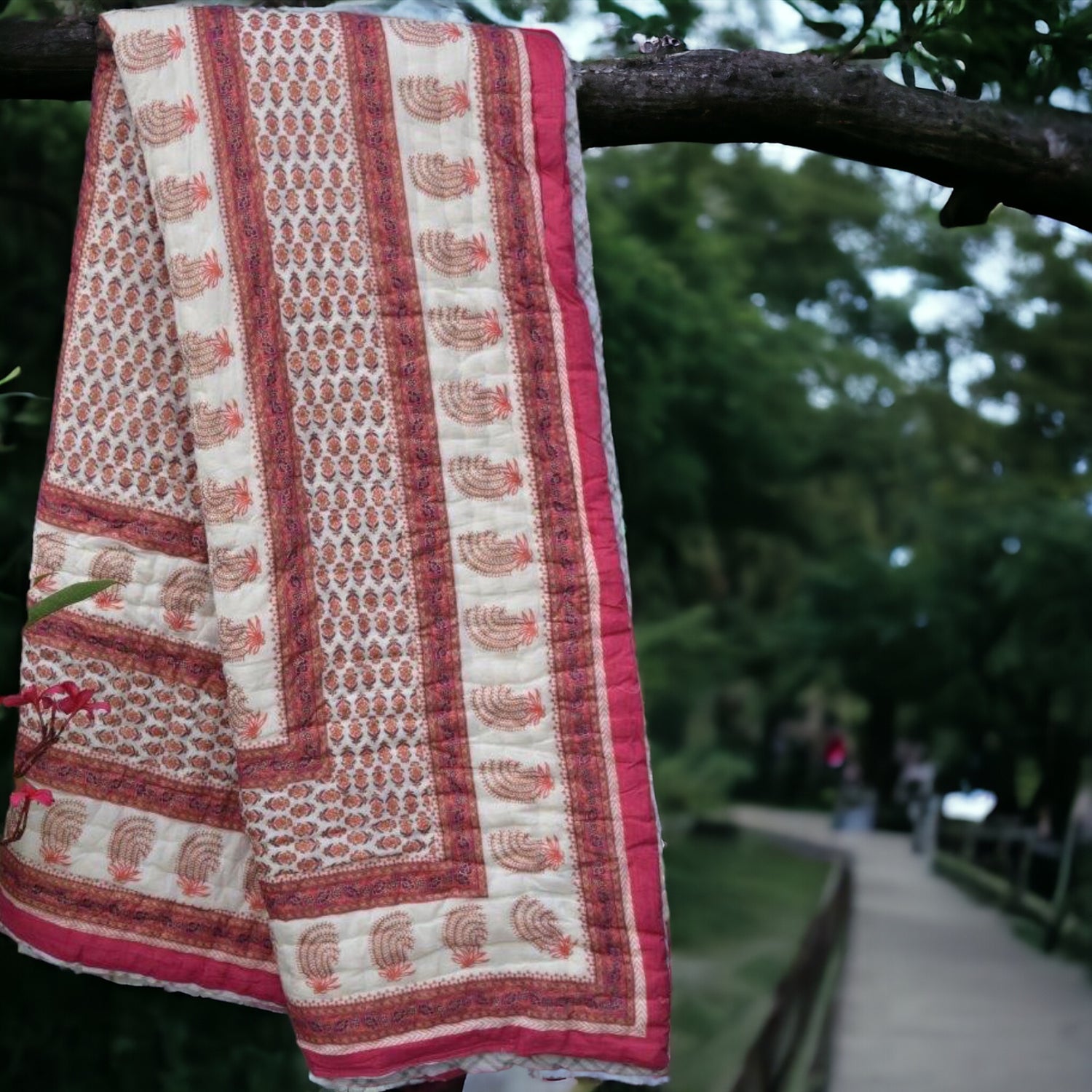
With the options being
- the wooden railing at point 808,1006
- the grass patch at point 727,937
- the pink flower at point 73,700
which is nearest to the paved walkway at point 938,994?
the wooden railing at point 808,1006

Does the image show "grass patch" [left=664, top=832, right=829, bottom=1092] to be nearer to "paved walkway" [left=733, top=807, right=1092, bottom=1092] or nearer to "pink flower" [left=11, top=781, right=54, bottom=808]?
"paved walkway" [left=733, top=807, right=1092, bottom=1092]

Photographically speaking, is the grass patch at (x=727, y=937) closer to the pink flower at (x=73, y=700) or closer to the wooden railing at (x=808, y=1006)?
the wooden railing at (x=808, y=1006)

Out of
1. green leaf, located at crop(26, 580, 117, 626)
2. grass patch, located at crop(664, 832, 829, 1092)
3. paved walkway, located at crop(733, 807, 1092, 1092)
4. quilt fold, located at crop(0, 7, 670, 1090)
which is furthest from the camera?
paved walkway, located at crop(733, 807, 1092, 1092)

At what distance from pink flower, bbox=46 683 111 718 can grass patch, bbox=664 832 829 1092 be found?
2083mm

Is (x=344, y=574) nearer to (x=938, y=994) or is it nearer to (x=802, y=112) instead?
(x=802, y=112)

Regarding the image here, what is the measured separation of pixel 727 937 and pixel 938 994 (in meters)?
0.55

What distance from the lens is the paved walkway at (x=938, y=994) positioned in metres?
3.48

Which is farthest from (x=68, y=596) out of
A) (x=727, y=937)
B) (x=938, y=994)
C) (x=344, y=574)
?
(x=938, y=994)

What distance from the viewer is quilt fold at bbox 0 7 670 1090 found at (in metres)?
1.08

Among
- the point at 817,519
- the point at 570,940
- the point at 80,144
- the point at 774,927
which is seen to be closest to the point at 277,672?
the point at 570,940

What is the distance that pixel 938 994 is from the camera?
4020 millimetres

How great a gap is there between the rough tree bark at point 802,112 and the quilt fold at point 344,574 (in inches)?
2.5

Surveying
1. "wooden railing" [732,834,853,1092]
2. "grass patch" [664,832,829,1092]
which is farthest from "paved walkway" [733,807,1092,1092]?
"grass patch" [664,832,829,1092]

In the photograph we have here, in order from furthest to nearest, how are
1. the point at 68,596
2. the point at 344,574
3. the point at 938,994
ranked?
the point at 938,994, the point at 344,574, the point at 68,596
